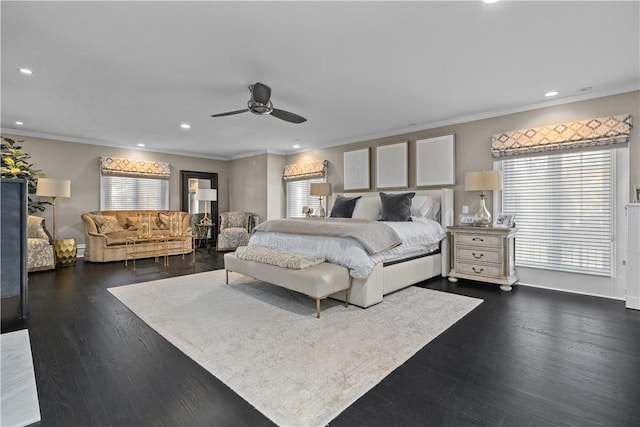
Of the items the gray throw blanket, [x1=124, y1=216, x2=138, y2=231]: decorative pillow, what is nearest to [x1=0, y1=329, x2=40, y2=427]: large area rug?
the gray throw blanket

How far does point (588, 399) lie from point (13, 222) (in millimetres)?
4583

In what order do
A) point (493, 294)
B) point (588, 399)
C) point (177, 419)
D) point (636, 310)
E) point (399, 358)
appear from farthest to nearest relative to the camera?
point (493, 294), point (636, 310), point (399, 358), point (588, 399), point (177, 419)

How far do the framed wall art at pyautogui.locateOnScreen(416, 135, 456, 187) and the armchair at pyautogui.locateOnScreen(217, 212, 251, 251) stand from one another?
4.44 metres

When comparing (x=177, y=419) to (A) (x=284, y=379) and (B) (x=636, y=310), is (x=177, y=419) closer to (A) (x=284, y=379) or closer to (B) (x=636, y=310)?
(A) (x=284, y=379)

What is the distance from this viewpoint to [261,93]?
134 inches

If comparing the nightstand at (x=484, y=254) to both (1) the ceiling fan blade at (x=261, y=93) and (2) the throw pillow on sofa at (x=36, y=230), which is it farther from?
(2) the throw pillow on sofa at (x=36, y=230)

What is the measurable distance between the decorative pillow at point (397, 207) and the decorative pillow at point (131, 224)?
5.31 meters

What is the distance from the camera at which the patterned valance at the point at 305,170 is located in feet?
22.6

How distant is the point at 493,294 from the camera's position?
379 cm

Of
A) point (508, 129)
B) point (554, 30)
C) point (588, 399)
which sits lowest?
point (588, 399)

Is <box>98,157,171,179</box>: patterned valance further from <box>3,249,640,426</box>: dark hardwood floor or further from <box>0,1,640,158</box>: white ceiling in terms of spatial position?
<box>3,249,640,426</box>: dark hardwood floor

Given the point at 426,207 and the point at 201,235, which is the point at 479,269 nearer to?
the point at 426,207

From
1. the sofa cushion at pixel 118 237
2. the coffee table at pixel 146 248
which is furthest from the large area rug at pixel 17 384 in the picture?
the sofa cushion at pixel 118 237

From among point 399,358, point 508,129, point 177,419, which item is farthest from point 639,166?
point 177,419
